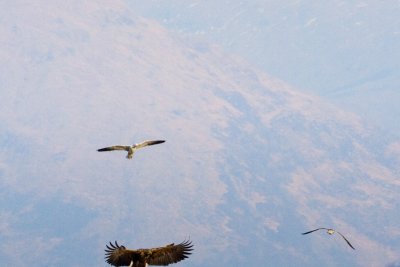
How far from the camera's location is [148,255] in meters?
17.3

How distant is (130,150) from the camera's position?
23.9 metres

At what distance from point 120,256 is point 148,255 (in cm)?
81

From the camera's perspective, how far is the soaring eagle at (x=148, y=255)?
17234 millimetres

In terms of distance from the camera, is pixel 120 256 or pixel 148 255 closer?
pixel 148 255

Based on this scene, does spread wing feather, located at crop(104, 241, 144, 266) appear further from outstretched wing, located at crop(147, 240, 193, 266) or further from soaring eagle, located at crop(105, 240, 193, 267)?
outstretched wing, located at crop(147, 240, 193, 266)


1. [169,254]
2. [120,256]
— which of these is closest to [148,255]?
[169,254]

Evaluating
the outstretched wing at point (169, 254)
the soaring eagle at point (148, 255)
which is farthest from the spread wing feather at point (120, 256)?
the outstretched wing at point (169, 254)

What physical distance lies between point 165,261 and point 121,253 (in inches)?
41.2

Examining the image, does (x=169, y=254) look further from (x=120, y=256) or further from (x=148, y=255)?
(x=120, y=256)

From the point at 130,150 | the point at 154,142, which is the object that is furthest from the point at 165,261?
the point at 130,150

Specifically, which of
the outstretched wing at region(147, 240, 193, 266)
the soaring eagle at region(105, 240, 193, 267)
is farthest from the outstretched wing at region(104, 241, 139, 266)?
the outstretched wing at region(147, 240, 193, 266)

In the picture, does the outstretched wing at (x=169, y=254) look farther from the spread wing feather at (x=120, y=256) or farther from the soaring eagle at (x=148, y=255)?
the spread wing feather at (x=120, y=256)

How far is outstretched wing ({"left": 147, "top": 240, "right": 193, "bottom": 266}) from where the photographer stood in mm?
17344

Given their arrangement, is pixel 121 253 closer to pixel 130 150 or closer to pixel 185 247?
pixel 185 247
